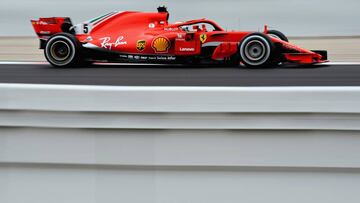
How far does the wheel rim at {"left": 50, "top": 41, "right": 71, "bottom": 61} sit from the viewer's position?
7117 millimetres

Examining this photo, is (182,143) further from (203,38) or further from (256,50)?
(203,38)

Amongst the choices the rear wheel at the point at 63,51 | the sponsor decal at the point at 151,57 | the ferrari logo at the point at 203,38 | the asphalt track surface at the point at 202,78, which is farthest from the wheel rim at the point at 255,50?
the rear wheel at the point at 63,51

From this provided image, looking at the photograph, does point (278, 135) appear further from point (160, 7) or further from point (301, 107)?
point (160, 7)

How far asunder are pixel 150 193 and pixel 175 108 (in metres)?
0.36

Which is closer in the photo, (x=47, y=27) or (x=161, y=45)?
(x=161, y=45)

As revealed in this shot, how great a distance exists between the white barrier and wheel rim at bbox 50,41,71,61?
17.7ft

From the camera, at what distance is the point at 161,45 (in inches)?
272

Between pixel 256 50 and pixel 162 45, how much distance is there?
1.36 meters

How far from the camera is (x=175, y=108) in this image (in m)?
1.75

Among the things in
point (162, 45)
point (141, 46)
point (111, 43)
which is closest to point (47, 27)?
point (111, 43)

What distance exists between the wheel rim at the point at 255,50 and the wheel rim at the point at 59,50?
8.53 ft

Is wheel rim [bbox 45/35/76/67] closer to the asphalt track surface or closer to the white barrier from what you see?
the asphalt track surface

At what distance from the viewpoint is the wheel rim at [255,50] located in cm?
640

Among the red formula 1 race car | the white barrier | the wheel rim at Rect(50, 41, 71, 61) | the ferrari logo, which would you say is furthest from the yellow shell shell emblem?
the white barrier
